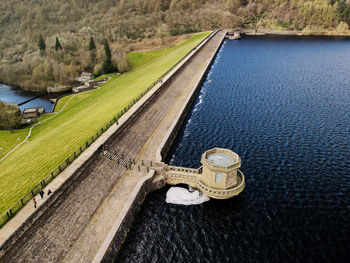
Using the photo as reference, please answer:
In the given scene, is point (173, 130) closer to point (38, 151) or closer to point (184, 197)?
point (184, 197)

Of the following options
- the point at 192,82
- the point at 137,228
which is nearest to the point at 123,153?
the point at 137,228

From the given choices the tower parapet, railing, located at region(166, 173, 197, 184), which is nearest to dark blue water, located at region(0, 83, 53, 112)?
railing, located at region(166, 173, 197, 184)

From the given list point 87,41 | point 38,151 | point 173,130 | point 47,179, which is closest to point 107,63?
point 87,41

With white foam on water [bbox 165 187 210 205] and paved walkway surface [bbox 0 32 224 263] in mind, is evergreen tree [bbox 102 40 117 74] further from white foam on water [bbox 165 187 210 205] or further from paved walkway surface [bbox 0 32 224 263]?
white foam on water [bbox 165 187 210 205]

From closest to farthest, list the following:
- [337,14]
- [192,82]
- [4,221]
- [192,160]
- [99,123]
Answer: [4,221] → [192,160] → [99,123] → [192,82] → [337,14]

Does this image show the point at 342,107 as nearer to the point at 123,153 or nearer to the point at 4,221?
the point at 123,153
